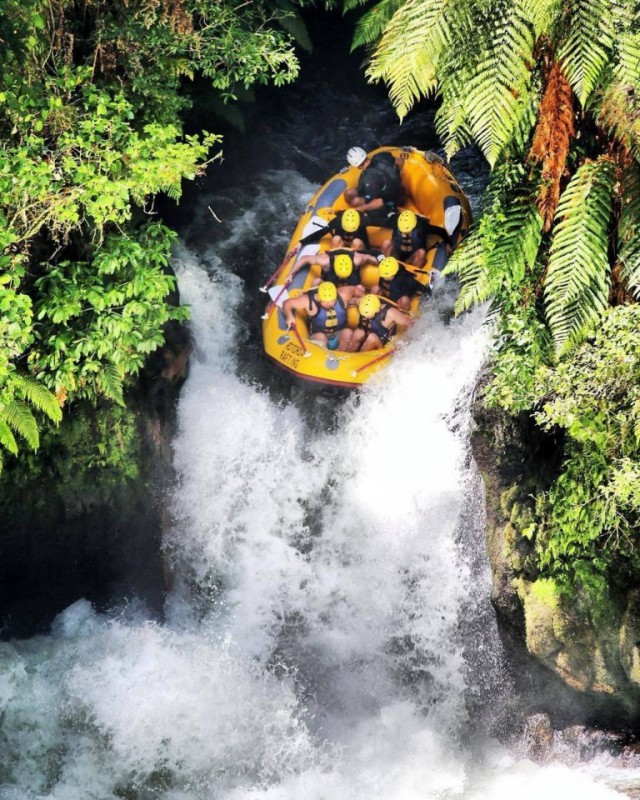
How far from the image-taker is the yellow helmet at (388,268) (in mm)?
8570

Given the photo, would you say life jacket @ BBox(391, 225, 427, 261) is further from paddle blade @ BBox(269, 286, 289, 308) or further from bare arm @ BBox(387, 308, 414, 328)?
paddle blade @ BBox(269, 286, 289, 308)

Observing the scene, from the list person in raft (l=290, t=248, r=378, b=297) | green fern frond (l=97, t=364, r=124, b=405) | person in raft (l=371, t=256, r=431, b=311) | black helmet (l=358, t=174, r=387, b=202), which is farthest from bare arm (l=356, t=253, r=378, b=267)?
green fern frond (l=97, t=364, r=124, b=405)

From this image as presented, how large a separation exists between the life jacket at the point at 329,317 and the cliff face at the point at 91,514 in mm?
1516

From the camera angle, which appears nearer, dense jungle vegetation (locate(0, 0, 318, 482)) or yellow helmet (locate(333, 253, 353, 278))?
dense jungle vegetation (locate(0, 0, 318, 482))

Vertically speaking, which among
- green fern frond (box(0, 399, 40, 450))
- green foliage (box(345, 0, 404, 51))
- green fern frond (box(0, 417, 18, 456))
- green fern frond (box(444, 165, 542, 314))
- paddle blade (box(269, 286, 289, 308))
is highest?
green foliage (box(345, 0, 404, 51))

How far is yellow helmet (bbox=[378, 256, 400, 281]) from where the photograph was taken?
8570 mm

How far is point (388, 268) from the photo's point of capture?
8.57 m

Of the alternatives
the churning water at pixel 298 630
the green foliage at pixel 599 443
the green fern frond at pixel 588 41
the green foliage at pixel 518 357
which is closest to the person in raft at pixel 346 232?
the churning water at pixel 298 630

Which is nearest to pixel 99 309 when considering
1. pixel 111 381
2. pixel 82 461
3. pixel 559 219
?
pixel 111 381

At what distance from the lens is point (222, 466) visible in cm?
873

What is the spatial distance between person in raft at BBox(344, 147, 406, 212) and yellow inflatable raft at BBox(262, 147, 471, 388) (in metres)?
0.08

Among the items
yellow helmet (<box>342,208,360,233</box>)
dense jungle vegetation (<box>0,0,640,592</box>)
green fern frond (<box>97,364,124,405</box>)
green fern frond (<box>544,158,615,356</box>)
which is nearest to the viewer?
dense jungle vegetation (<box>0,0,640,592</box>)

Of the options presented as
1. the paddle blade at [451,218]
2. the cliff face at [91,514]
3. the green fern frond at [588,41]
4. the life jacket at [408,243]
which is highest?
the green fern frond at [588,41]

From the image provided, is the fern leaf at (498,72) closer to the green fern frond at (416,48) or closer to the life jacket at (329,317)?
the green fern frond at (416,48)
